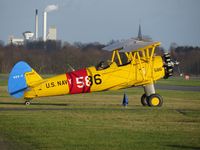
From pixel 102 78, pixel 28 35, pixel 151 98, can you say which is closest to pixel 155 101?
pixel 151 98

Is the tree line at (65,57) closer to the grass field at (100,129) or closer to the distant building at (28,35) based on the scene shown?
the grass field at (100,129)

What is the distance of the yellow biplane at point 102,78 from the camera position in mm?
25812

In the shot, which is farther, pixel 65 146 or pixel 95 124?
pixel 95 124

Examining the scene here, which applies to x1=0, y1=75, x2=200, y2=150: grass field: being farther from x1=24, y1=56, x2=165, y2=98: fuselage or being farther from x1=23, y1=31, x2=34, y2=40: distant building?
x1=23, y1=31, x2=34, y2=40: distant building

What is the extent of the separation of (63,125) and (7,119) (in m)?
2.79

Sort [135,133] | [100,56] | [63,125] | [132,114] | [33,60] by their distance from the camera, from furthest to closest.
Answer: [33,60] → [100,56] → [132,114] → [63,125] → [135,133]

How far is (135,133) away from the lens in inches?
655

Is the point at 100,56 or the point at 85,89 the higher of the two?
the point at 100,56

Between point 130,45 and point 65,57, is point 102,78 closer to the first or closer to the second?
point 130,45

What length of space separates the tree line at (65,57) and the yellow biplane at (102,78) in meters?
44.3

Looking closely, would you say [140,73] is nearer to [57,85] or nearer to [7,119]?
[57,85]

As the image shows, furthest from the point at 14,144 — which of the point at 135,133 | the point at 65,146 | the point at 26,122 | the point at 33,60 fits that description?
the point at 33,60

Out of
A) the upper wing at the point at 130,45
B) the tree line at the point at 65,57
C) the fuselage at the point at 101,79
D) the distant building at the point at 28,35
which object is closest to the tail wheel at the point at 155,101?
the fuselage at the point at 101,79

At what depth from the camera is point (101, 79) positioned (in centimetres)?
2608
